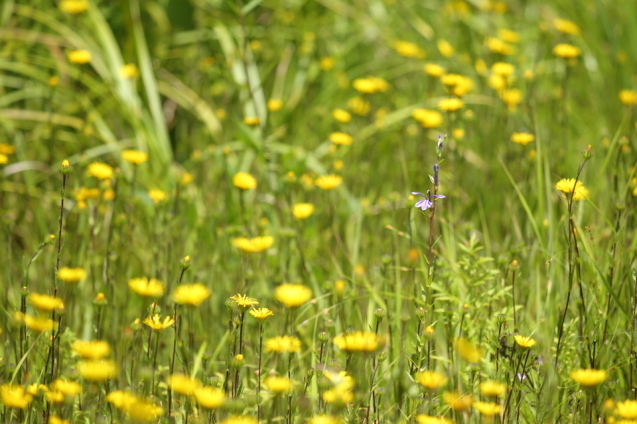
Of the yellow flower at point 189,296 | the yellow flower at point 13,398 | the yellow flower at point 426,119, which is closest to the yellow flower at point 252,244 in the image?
the yellow flower at point 189,296

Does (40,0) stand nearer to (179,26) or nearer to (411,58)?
(179,26)

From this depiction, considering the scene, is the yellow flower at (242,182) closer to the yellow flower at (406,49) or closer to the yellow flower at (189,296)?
the yellow flower at (189,296)

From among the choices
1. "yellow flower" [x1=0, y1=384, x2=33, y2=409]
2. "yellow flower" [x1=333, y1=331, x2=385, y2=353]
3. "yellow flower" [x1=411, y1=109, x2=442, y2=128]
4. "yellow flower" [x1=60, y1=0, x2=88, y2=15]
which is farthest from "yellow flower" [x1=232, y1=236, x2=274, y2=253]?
"yellow flower" [x1=60, y1=0, x2=88, y2=15]

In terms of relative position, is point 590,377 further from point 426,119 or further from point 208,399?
point 426,119

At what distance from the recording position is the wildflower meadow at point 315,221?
153 centimetres

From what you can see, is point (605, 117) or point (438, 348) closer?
point (438, 348)

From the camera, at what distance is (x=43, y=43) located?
11.3 ft

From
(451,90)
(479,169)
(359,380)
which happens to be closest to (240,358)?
(359,380)

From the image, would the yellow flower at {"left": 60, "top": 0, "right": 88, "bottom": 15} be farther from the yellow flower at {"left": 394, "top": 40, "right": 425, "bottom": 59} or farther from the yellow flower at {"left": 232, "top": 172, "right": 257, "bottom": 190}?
the yellow flower at {"left": 394, "top": 40, "right": 425, "bottom": 59}

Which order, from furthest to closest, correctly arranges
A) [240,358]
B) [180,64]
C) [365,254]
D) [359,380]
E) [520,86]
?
[180,64] → [520,86] → [365,254] → [359,380] → [240,358]

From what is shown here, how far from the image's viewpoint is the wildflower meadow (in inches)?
60.1

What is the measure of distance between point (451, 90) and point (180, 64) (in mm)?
2011

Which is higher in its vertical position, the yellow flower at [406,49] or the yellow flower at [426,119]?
the yellow flower at [406,49]

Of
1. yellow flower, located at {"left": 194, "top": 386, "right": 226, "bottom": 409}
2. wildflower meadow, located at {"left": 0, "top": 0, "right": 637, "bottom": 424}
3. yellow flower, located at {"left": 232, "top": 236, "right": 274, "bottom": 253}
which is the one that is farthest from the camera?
yellow flower, located at {"left": 232, "top": 236, "right": 274, "bottom": 253}
